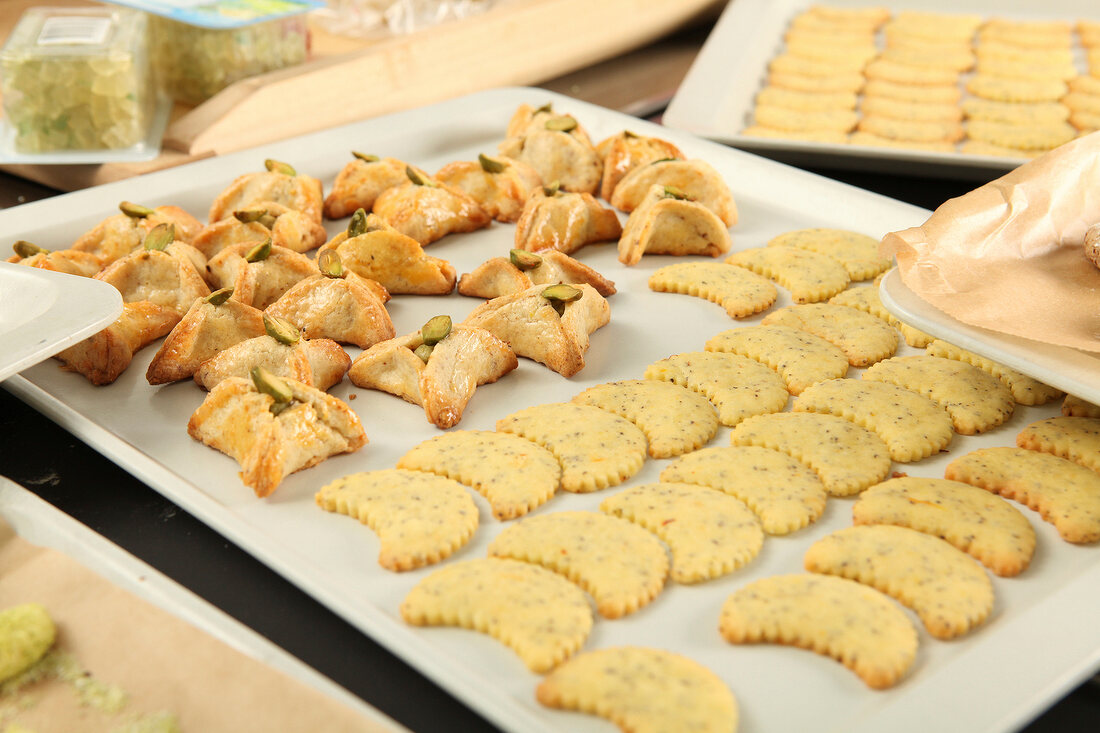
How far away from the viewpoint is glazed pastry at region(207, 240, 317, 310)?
6.43ft

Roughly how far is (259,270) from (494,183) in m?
0.65

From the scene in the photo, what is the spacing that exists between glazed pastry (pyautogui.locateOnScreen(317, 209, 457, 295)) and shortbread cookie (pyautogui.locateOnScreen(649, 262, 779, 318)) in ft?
1.48

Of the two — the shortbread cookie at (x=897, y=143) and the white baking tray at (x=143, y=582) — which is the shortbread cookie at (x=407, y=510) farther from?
the shortbread cookie at (x=897, y=143)

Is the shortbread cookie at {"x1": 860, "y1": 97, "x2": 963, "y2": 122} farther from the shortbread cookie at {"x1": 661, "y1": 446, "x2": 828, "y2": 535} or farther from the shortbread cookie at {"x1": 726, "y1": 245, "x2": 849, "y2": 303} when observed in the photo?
the shortbread cookie at {"x1": 661, "y1": 446, "x2": 828, "y2": 535}

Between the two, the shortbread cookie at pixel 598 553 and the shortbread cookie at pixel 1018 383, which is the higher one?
the shortbread cookie at pixel 1018 383

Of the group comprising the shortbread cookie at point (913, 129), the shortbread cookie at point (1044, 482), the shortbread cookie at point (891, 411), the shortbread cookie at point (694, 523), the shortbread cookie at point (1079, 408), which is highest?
the shortbread cookie at point (913, 129)

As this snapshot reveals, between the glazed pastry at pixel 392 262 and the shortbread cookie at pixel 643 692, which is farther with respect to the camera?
the glazed pastry at pixel 392 262

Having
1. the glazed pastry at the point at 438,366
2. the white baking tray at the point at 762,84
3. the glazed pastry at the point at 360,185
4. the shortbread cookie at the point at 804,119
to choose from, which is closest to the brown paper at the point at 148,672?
the glazed pastry at the point at 438,366

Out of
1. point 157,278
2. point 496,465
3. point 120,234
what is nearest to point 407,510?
point 496,465

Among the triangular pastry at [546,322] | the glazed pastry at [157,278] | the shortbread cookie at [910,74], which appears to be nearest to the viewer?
the triangular pastry at [546,322]

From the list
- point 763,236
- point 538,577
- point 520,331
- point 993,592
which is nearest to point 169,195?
point 520,331

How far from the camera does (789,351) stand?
1.82 m

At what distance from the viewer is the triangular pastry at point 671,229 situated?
219cm

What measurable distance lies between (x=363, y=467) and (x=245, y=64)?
178 centimetres
